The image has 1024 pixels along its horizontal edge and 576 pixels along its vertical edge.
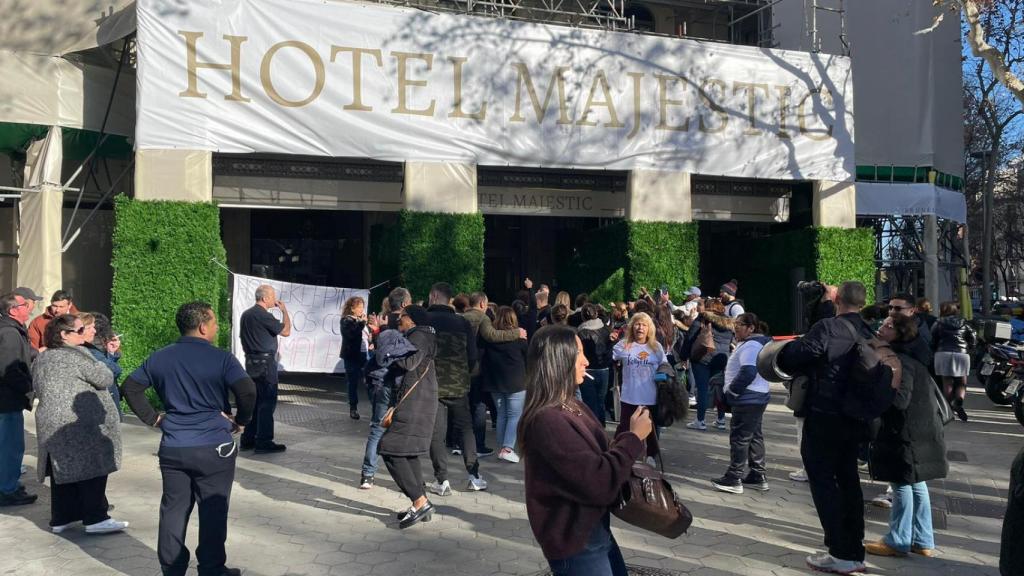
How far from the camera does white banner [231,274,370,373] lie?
13.0 metres

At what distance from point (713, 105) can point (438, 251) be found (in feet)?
21.8

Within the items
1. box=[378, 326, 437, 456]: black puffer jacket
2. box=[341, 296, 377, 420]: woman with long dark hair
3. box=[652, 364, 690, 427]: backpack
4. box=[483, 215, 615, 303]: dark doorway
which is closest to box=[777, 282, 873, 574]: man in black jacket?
box=[652, 364, 690, 427]: backpack

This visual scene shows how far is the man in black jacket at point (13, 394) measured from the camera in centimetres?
698

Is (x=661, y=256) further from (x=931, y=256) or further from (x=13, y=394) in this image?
(x=13, y=394)

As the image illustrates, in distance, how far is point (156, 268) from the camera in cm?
1288

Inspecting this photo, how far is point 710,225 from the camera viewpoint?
2294 cm

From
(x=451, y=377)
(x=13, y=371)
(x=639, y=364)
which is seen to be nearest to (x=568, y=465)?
(x=451, y=377)

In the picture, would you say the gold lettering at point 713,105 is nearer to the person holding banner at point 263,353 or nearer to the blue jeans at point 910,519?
the person holding banner at point 263,353

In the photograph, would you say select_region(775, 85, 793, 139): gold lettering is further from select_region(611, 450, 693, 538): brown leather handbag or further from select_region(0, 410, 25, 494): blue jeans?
select_region(611, 450, 693, 538): brown leather handbag

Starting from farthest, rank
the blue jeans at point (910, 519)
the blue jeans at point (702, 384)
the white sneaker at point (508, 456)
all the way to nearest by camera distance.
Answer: the blue jeans at point (702, 384), the white sneaker at point (508, 456), the blue jeans at point (910, 519)

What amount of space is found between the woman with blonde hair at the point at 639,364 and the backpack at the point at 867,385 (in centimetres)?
238

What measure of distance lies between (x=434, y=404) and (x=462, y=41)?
9.93m

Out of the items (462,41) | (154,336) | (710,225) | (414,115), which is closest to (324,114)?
(414,115)

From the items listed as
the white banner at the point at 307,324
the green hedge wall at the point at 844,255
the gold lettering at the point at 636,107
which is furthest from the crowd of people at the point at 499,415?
the green hedge wall at the point at 844,255
